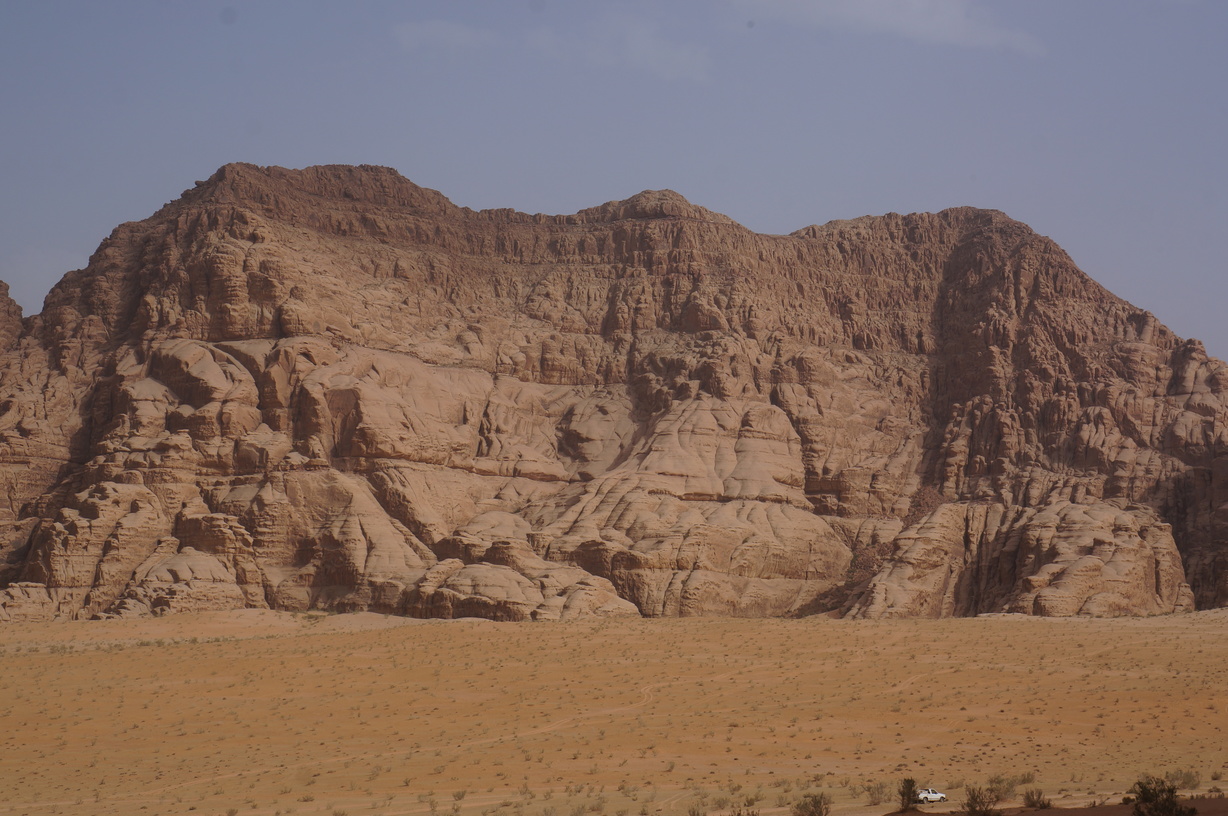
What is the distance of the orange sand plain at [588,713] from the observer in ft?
109

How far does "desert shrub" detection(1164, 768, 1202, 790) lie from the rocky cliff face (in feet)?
132

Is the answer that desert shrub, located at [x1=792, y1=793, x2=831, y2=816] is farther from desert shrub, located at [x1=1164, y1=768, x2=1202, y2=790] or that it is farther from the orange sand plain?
desert shrub, located at [x1=1164, y1=768, x2=1202, y2=790]

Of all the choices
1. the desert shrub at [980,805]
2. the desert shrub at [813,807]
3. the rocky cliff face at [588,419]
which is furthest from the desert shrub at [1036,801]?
the rocky cliff face at [588,419]

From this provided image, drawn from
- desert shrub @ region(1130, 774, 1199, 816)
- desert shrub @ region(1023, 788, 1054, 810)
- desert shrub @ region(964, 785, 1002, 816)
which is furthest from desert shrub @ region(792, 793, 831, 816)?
desert shrub @ region(1130, 774, 1199, 816)

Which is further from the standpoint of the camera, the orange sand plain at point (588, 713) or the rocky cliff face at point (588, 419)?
the rocky cliff face at point (588, 419)

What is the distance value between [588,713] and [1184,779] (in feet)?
64.3

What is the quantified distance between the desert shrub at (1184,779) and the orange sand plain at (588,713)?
32cm

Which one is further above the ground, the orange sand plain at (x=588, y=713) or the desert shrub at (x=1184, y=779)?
the desert shrub at (x=1184, y=779)

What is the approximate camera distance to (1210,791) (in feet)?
90.8

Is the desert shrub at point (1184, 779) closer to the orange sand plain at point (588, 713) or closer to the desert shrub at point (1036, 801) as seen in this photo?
the orange sand plain at point (588, 713)

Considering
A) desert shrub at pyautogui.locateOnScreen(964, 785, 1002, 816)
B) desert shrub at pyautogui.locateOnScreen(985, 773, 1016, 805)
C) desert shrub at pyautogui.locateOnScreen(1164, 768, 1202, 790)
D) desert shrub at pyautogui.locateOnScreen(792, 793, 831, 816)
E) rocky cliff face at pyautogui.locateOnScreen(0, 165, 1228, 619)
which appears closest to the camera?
desert shrub at pyautogui.locateOnScreen(964, 785, 1002, 816)

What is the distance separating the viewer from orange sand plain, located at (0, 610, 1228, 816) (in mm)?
33281

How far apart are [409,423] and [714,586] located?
2187cm

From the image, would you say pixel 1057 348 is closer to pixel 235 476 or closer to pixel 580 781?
pixel 235 476
